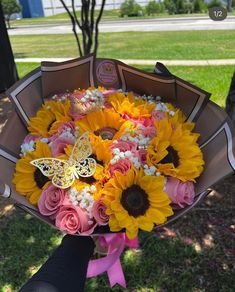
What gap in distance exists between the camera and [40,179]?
1.66m

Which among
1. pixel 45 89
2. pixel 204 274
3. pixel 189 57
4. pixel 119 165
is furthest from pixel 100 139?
pixel 189 57

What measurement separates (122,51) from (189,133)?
40.5 feet

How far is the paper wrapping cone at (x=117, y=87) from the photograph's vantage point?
5.29 feet

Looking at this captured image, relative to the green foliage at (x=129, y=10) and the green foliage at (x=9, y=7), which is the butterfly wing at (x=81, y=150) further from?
the green foliage at (x=129, y=10)

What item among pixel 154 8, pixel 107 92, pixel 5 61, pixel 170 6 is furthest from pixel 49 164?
pixel 154 8

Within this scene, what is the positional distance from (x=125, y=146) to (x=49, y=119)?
16.7 inches

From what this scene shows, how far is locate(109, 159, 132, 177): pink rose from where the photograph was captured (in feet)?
5.04

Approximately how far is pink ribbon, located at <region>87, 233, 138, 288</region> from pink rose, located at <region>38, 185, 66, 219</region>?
0.21m

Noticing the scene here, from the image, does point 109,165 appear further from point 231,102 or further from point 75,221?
point 231,102

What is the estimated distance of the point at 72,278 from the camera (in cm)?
168

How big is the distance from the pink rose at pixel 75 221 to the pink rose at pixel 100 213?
0.03m

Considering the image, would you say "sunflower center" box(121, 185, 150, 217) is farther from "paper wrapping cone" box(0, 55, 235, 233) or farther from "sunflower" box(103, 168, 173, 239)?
"paper wrapping cone" box(0, 55, 235, 233)

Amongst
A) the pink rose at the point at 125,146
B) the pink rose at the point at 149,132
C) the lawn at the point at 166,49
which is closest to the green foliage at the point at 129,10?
the lawn at the point at 166,49

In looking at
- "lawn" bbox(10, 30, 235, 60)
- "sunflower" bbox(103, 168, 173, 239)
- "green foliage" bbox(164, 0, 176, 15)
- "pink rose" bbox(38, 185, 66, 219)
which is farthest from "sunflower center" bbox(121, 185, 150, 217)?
"green foliage" bbox(164, 0, 176, 15)
